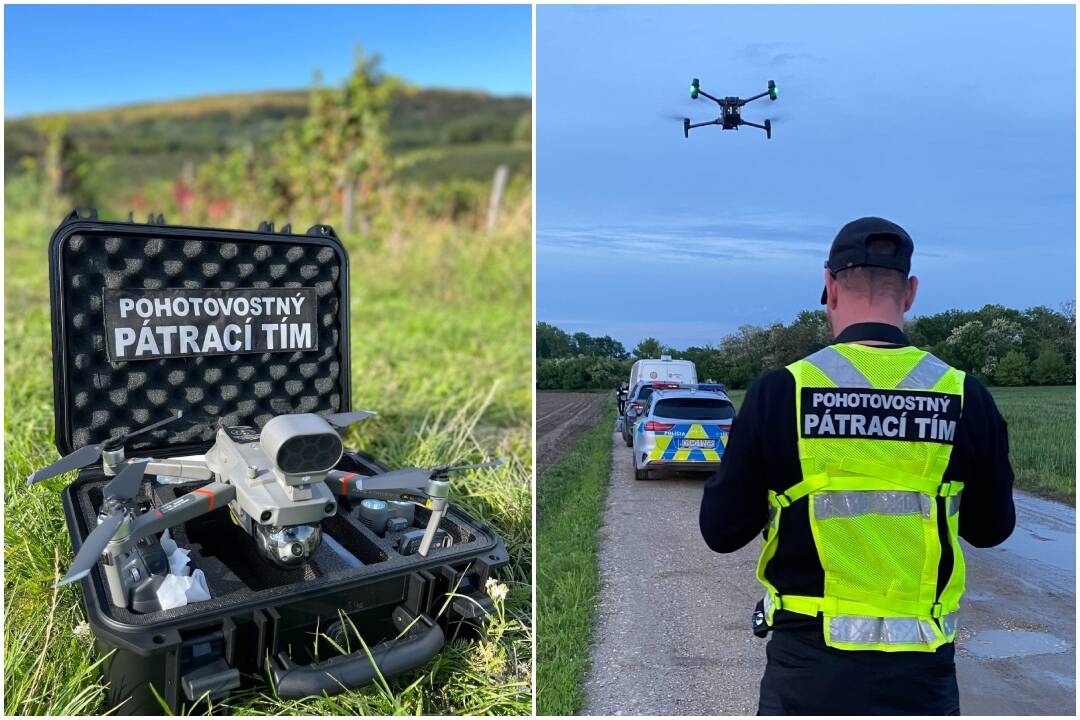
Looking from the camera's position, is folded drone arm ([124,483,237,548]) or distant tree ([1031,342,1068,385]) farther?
distant tree ([1031,342,1068,385])

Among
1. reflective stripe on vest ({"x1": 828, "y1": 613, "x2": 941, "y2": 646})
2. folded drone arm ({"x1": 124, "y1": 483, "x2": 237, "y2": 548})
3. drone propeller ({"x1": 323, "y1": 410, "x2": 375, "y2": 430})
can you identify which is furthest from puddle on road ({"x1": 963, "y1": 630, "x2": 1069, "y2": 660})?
folded drone arm ({"x1": 124, "y1": 483, "x2": 237, "y2": 548})

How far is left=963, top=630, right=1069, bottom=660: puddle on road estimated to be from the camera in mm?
2674

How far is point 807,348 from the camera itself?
2.64 m

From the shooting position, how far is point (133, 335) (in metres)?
3.29

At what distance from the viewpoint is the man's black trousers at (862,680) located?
6.22 feet

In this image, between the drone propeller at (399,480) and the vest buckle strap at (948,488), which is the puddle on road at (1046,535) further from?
the drone propeller at (399,480)

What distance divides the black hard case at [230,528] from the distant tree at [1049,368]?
78.5 inches

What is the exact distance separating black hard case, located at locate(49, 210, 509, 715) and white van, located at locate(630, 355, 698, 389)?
798 millimetres

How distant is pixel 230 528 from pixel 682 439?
5.88 feet

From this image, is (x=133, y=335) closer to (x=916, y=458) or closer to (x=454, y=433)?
(x=454, y=433)

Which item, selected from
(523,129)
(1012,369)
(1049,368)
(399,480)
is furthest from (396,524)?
(523,129)

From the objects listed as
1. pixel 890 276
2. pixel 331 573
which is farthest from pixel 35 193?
pixel 890 276

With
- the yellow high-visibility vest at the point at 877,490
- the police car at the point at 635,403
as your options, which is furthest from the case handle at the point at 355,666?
the yellow high-visibility vest at the point at 877,490

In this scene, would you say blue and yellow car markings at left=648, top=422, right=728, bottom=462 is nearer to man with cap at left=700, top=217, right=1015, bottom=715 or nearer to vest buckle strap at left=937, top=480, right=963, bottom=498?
man with cap at left=700, top=217, right=1015, bottom=715
